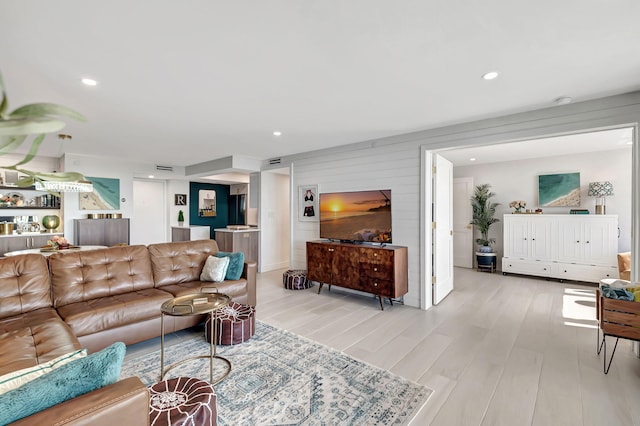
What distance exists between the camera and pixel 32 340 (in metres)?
2.12

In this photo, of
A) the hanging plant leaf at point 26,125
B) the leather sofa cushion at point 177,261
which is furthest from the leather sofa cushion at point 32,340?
the hanging plant leaf at point 26,125

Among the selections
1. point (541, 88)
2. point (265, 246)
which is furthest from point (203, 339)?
point (541, 88)

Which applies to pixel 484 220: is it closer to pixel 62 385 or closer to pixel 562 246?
pixel 562 246

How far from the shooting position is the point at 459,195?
717cm

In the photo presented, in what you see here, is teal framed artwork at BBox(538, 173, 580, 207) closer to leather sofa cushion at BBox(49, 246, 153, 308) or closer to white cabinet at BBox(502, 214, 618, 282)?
white cabinet at BBox(502, 214, 618, 282)

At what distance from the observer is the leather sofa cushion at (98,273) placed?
2957 mm

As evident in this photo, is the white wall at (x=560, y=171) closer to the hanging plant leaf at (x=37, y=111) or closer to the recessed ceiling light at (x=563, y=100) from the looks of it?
the recessed ceiling light at (x=563, y=100)

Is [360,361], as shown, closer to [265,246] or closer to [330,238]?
[330,238]

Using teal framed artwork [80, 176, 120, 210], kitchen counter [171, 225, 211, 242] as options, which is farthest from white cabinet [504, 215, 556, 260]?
teal framed artwork [80, 176, 120, 210]

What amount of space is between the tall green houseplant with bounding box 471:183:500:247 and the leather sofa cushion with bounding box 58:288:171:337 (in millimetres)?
6111

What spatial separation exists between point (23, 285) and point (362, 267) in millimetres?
3620

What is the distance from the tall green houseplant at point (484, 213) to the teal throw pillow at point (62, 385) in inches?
269

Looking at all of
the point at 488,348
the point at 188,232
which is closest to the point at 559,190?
the point at 488,348

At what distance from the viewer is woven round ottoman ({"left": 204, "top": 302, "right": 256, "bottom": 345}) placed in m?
3.04
